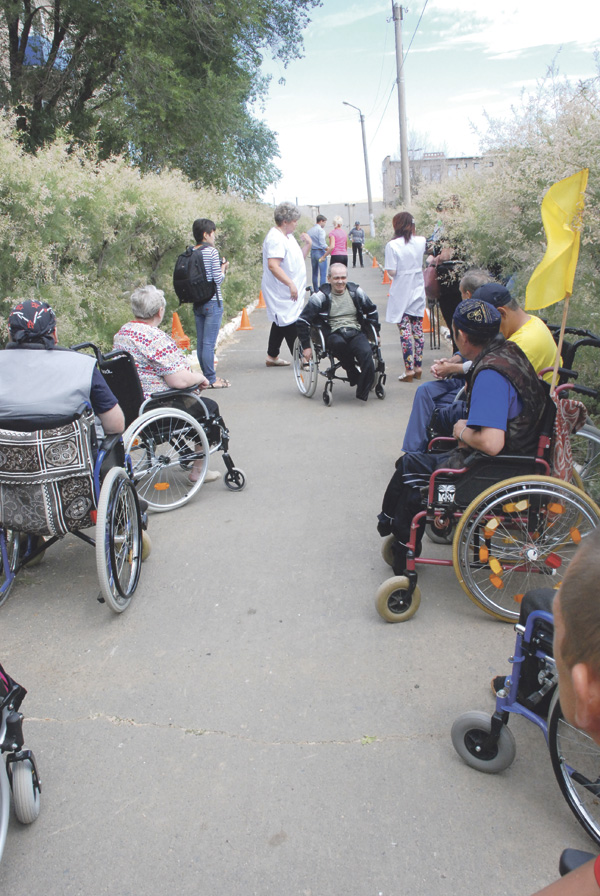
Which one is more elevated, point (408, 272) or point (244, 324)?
point (408, 272)

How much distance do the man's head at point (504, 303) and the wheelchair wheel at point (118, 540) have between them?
2198 millimetres

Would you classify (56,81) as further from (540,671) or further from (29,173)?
(540,671)

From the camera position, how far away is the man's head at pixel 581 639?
94cm

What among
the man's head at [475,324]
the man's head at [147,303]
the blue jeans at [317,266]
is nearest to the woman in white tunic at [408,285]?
the man's head at [147,303]

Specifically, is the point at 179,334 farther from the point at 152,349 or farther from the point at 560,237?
the point at 560,237

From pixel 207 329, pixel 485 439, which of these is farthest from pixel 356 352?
pixel 485 439

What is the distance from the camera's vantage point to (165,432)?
4723mm

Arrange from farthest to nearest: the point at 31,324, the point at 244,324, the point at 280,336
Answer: the point at 244,324
the point at 280,336
the point at 31,324

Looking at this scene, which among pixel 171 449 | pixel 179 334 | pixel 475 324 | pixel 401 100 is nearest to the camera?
pixel 475 324

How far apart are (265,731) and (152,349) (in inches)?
112

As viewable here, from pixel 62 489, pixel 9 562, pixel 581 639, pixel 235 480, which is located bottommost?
pixel 235 480

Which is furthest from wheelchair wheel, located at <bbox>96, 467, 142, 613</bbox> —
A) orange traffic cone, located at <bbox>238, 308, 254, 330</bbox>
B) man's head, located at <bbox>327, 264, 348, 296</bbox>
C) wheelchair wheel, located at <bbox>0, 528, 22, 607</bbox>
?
orange traffic cone, located at <bbox>238, 308, 254, 330</bbox>

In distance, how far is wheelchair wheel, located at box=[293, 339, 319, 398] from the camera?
24.4 feet

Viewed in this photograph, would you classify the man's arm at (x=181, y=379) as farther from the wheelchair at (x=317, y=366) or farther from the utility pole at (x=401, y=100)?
the utility pole at (x=401, y=100)
